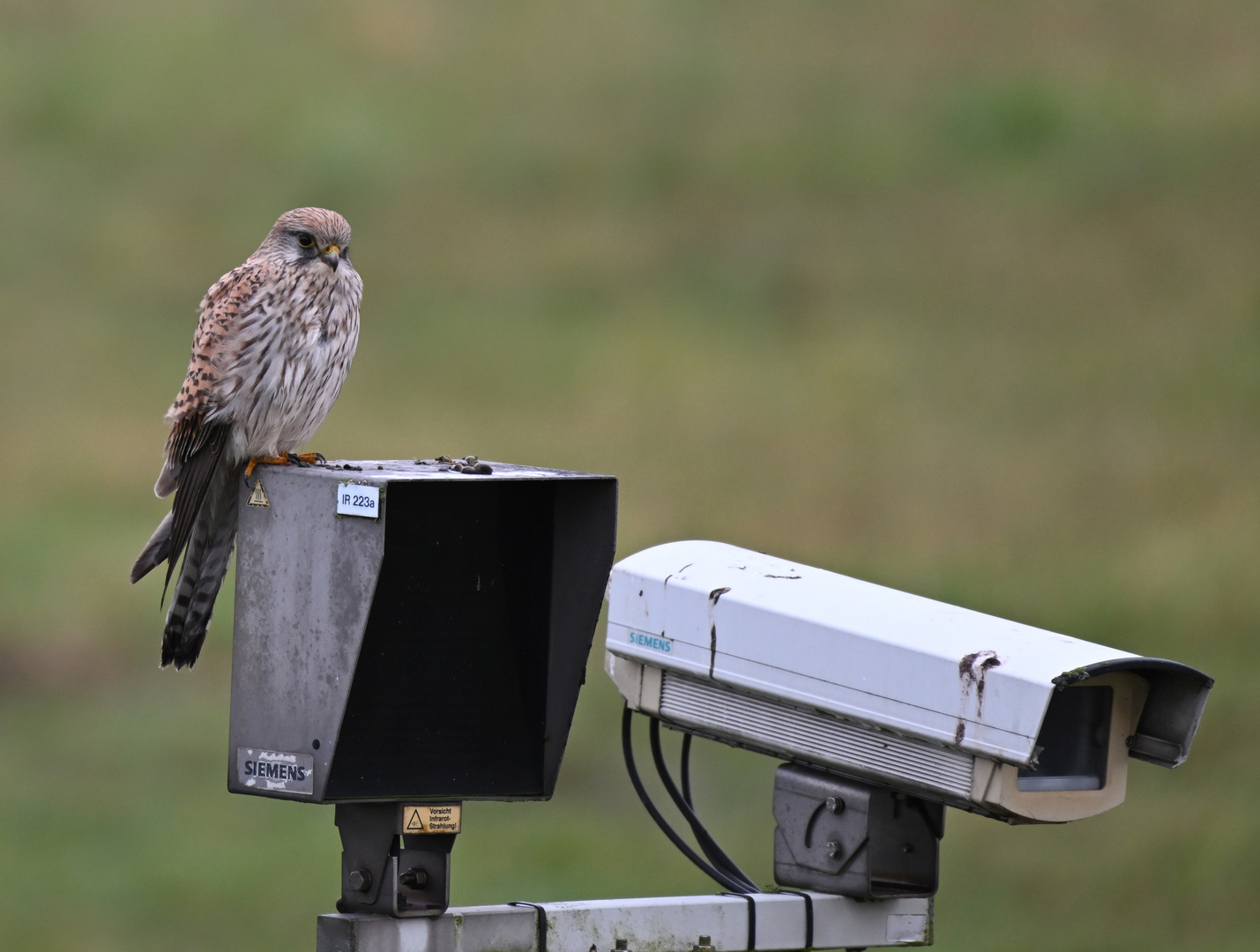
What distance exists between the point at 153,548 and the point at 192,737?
671 cm

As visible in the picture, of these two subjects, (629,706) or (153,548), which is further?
(153,548)

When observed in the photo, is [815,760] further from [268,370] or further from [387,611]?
[268,370]

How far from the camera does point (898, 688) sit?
2.54 metres

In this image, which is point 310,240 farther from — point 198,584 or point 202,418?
Result: point 198,584

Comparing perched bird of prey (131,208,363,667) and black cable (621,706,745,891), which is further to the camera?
perched bird of prey (131,208,363,667)

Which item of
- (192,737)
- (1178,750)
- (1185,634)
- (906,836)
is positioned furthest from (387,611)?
(1185,634)

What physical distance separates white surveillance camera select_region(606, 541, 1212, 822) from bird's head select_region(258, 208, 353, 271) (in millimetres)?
1445

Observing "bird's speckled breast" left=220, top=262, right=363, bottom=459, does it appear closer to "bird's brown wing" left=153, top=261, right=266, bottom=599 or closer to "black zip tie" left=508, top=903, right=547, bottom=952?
"bird's brown wing" left=153, top=261, right=266, bottom=599

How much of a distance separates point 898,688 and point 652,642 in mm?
407

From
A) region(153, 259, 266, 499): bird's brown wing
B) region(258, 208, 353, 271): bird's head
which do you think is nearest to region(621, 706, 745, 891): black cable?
region(153, 259, 266, 499): bird's brown wing

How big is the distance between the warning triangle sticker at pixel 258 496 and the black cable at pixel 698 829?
2.07ft

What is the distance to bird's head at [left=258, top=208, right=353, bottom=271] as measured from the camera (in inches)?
157

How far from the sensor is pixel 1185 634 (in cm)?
1065

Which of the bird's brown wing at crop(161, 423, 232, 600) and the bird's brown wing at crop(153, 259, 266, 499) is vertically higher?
the bird's brown wing at crop(153, 259, 266, 499)
